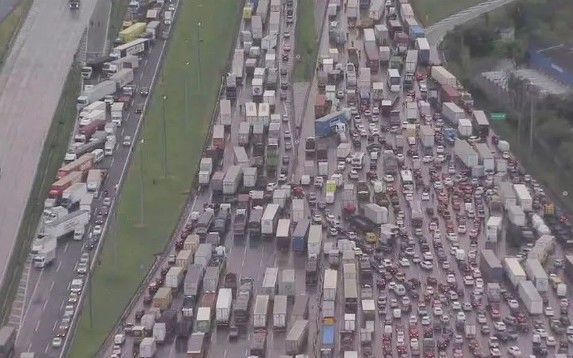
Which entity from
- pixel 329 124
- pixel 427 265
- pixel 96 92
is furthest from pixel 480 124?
pixel 96 92

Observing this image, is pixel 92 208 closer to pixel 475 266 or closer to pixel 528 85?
pixel 475 266

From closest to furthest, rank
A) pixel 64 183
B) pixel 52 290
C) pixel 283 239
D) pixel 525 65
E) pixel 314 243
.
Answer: pixel 52 290 → pixel 314 243 → pixel 283 239 → pixel 64 183 → pixel 525 65

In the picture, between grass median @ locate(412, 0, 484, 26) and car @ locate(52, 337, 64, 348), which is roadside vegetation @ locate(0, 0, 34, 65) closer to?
grass median @ locate(412, 0, 484, 26)

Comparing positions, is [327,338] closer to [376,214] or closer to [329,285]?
[329,285]

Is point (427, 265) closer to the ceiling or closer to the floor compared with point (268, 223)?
closer to the floor

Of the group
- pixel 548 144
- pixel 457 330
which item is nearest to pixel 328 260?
pixel 457 330

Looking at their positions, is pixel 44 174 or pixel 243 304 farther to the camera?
pixel 44 174
